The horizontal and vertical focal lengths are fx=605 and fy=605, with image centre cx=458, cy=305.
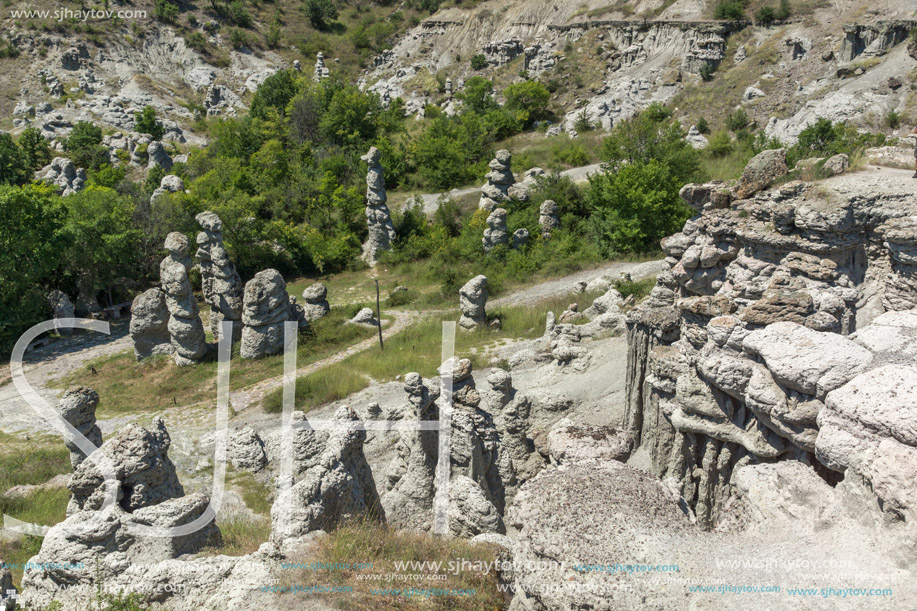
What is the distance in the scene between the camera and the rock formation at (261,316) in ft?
59.9

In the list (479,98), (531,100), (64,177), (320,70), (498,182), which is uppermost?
(320,70)

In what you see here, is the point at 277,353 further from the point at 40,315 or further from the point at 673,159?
the point at 673,159

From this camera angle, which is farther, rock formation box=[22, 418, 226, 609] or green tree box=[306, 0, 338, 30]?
green tree box=[306, 0, 338, 30]

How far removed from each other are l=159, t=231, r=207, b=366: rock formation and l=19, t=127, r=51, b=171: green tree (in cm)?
2848

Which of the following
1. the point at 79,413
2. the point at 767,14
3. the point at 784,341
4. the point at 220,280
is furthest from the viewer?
the point at 767,14

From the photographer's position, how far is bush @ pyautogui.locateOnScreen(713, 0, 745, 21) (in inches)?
1596

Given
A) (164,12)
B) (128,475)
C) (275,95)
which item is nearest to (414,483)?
(128,475)

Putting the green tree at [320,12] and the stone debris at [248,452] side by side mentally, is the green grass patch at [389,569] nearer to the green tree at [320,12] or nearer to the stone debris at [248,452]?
the stone debris at [248,452]

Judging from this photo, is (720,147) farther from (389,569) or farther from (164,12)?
(164,12)

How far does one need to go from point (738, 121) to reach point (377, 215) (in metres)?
19.6

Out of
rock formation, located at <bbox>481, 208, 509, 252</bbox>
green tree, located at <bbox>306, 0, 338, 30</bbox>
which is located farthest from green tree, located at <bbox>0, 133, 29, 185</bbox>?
green tree, located at <bbox>306, 0, 338, 30</bbox>

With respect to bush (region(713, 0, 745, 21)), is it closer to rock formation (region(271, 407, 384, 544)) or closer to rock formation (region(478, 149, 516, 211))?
rock formation (region(478, 149, 516, 211))

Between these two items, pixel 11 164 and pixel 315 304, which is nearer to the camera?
pixel 315 304

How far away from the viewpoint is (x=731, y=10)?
4059cm
